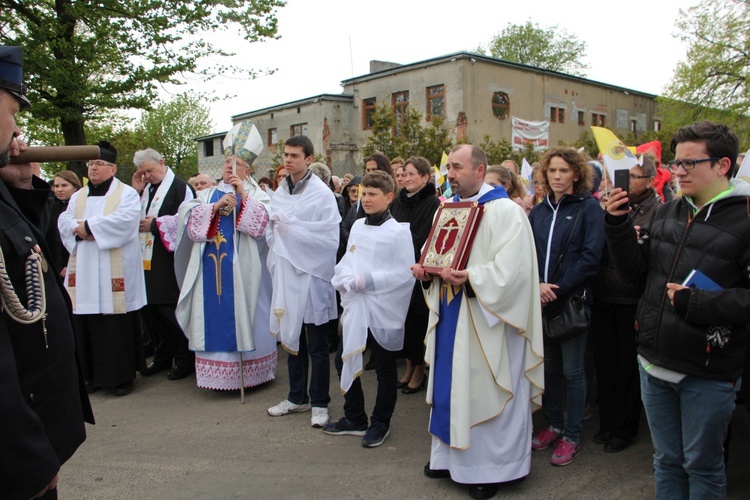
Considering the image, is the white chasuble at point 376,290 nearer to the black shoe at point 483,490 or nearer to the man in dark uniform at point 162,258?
the black shoe at point 483,490

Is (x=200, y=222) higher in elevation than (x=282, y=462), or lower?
higher

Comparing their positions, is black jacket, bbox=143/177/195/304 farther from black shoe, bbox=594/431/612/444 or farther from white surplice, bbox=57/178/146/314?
black shoe, bbox=594/431/612/444

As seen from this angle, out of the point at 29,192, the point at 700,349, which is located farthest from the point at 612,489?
the point at 29,192

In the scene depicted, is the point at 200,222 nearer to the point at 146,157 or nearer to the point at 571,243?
the point at 146,157

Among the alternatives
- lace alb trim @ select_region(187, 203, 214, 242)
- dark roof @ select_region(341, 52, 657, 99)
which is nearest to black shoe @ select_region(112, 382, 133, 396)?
lace alb trim @ select_region(187, 203, 214, 242)

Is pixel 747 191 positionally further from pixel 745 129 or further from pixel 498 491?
pixel 745 129

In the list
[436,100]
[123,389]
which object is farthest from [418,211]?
[436,100]

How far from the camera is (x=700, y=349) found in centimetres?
268

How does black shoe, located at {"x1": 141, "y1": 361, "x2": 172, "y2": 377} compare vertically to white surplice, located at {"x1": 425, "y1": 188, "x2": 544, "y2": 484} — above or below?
below

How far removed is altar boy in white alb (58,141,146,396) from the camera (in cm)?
582

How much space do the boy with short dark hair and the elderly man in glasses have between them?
172cm

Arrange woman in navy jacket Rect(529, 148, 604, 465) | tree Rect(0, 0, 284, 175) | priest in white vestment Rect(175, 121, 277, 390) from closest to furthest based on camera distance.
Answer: woman in navy jacket Rect(529, 148, 604, 465) → priest in white vestment Rect(175, 121, 277, 390) → tree Rect(0, 0, 284, 175)

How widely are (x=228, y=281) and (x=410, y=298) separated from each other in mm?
2008

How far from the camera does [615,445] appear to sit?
Result: 4180 mm
